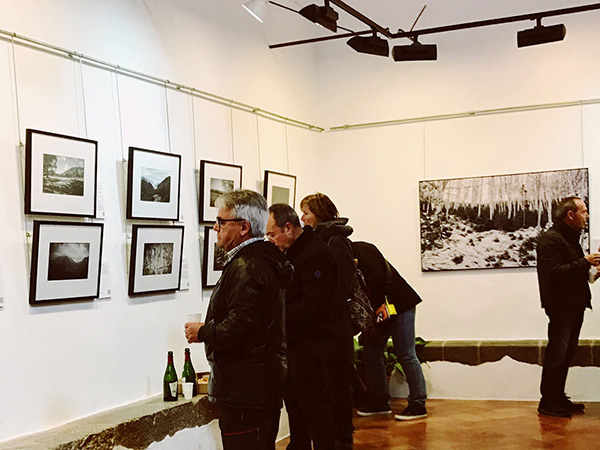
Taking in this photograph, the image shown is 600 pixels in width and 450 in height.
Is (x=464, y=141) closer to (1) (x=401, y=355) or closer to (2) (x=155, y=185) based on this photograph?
(1) (x=401, y=355)

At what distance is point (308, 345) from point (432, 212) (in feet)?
11.6

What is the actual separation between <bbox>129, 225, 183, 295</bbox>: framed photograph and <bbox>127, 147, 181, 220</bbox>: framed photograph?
3.9 inches

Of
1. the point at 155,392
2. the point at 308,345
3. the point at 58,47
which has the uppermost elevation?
the point at 58,47

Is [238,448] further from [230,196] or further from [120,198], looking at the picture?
[120,198]

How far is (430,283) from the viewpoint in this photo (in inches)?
297

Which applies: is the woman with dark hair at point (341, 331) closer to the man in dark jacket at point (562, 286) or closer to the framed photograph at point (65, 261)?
the framed photograph at point (65, 261)

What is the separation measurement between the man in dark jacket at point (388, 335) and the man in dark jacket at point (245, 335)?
255 cm

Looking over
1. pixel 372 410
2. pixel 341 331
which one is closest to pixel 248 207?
pixel 341 331

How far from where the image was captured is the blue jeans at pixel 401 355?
628cm

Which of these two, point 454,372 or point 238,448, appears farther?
point 454,372

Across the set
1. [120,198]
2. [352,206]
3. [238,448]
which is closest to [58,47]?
[120,198]

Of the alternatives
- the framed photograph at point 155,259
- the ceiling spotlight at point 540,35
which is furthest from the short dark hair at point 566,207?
the framed photograph at point 155,259

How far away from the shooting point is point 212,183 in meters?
5.90

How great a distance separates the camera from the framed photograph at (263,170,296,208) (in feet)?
22.1
